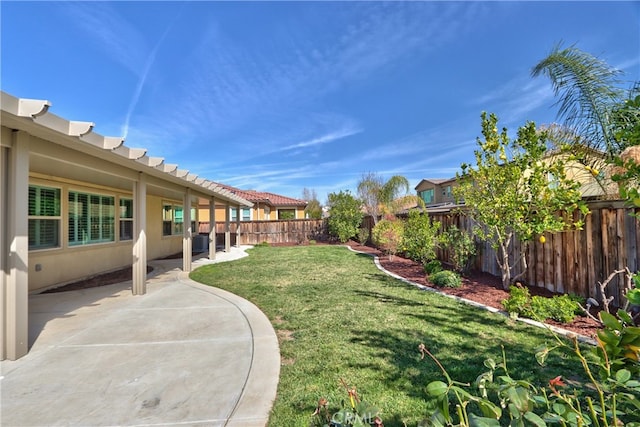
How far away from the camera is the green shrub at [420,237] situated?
9125 mm

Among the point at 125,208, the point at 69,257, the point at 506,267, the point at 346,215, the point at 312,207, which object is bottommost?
the point at 506,267

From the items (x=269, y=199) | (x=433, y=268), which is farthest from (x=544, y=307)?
(x=269, y=199)

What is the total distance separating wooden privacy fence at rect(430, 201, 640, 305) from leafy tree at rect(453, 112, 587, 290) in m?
0.26

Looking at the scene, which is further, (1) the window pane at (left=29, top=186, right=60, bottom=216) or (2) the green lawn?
(1) the window pane at (left=29, top=186, right=60, bottom=216)

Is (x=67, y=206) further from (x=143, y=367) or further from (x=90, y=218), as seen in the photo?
(x=143, y=367)

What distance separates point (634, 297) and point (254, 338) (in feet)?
13.7

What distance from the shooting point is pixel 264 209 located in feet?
93.6

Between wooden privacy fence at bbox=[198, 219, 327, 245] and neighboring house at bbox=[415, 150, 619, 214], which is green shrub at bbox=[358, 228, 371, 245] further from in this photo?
neighboring house at bbox=[415, 150, 619, 214]

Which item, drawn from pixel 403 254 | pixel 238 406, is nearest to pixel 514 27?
pixel 403 254

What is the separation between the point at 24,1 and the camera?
6.08m

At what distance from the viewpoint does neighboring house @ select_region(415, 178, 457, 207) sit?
3064cm

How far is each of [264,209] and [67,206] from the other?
67.6 ft

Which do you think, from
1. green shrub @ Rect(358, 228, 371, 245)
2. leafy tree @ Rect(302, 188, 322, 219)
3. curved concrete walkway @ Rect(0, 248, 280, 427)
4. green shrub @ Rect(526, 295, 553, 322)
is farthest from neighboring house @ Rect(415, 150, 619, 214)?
leafy tree @ Rect(302, 188, 322, 219)

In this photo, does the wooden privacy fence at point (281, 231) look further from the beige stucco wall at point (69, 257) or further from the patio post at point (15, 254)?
the patio post at point (15, 254)
